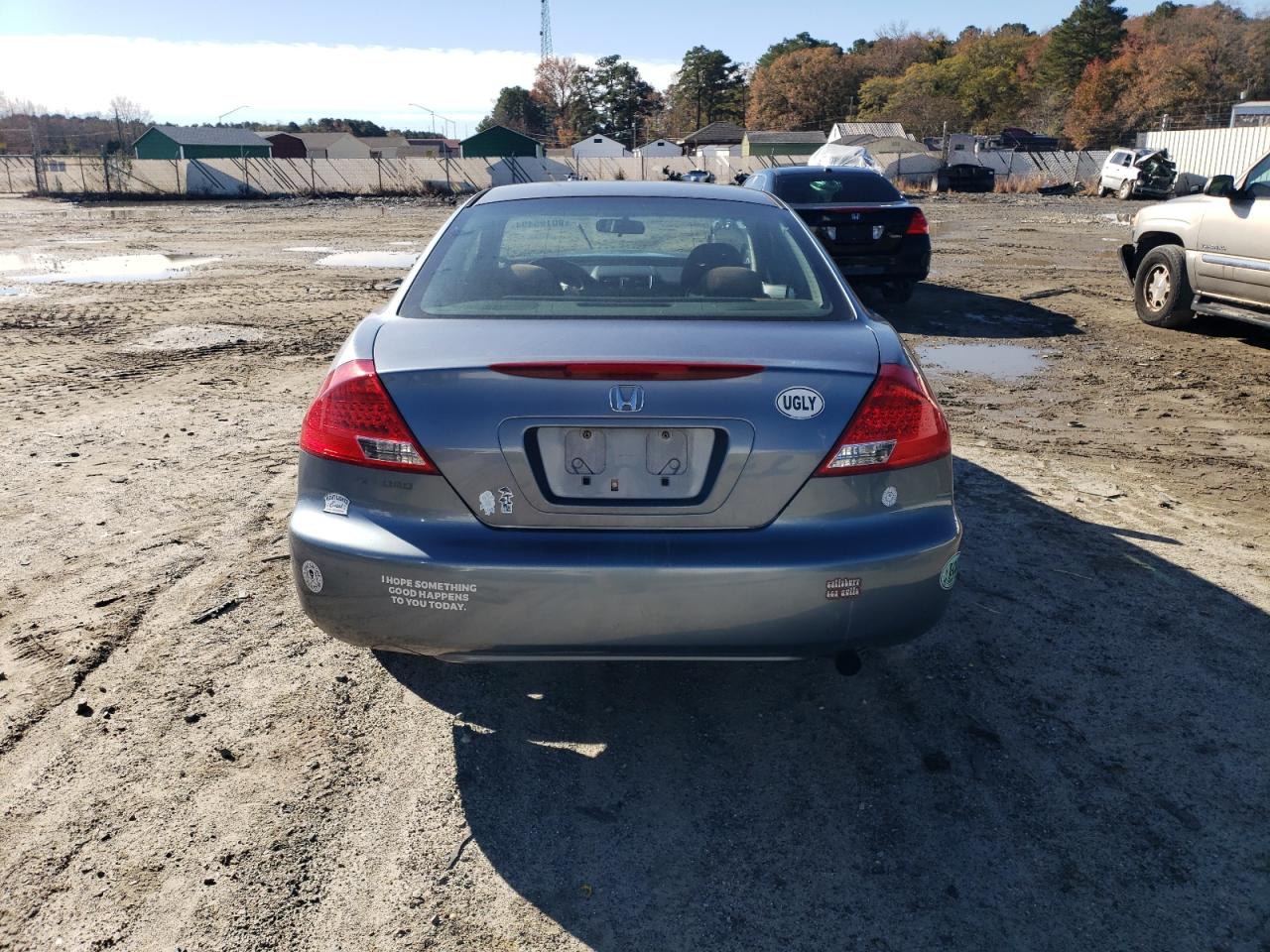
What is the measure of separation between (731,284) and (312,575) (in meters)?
1.61

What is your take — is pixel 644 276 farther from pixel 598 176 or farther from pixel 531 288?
pixel 598 176

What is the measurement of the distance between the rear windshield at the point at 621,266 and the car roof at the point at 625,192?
5cm

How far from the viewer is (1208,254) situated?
894 centimetres

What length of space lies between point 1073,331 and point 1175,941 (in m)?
8.90

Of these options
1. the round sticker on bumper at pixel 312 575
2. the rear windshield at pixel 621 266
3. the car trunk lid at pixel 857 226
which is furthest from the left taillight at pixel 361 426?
the car trunk lid at pixel 857 226

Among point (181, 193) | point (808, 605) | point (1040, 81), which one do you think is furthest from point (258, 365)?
point (1040, 81)

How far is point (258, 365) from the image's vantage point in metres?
8.61

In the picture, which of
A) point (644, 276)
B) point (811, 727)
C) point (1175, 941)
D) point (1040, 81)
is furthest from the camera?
point (1040, 81)

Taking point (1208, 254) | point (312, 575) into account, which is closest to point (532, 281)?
point (312, 575)

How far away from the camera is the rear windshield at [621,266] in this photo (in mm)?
3074

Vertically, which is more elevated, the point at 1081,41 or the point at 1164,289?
the point at 1081,41

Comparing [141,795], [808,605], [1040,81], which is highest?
[1040,81]

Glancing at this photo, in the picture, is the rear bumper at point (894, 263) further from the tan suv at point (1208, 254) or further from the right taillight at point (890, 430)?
the right taillight at point (890, 430)

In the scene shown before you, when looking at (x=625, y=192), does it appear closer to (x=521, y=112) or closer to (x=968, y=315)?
(x=968, y=315)
